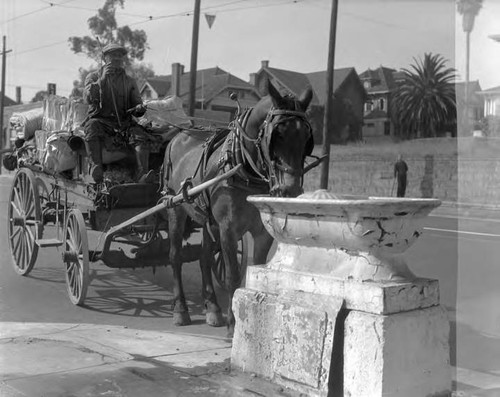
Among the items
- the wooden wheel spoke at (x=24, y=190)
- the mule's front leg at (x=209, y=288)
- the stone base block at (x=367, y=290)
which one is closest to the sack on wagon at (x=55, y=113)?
the wooden wheel spoke at (x=24, y=190)

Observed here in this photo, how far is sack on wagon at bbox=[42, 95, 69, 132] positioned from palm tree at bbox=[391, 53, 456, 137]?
9.63 m

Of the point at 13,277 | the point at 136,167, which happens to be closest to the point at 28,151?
the point at 13,277

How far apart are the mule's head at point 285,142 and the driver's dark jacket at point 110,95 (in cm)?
292

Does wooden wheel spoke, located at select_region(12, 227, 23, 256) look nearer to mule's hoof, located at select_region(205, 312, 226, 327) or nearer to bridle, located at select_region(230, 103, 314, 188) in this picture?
mule's hoof, located at select_region(205, 312, 226, 327)

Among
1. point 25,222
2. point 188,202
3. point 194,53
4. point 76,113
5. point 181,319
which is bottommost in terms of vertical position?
point 181,319

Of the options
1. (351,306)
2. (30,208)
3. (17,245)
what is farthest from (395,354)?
(17,245)

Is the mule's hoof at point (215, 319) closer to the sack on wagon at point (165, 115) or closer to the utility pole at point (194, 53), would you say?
the sack on wagon at point (165, 115)

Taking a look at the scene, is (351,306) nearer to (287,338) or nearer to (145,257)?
(287,338)

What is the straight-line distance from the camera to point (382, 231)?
11.2 ft

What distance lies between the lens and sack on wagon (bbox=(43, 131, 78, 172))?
25.6 feet

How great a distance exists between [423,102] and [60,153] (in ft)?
55.2

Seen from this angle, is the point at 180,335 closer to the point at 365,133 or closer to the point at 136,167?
the point at 136,167

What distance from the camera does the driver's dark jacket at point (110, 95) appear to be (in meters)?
7.22

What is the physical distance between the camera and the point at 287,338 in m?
3.74
